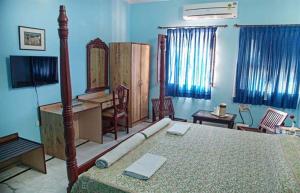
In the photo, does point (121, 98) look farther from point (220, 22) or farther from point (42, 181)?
point (220, 22)

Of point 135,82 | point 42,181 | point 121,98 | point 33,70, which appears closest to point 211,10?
point 135,82

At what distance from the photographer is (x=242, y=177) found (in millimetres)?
1753

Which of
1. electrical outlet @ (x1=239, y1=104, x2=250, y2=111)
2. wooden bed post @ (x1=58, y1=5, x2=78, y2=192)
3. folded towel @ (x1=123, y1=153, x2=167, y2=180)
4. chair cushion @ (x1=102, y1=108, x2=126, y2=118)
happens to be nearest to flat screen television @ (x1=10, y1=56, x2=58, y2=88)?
chair cushion @ (x1=102, y1=108, x2=126, y2=118)

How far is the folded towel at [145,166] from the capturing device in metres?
1.71

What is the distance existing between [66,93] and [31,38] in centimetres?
201

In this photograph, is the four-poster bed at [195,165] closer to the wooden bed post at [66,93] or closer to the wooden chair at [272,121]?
the wooden bed post at [66,93]

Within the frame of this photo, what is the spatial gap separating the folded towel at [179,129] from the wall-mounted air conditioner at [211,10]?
247 centimetres

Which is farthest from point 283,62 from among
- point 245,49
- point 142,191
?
point 142,191

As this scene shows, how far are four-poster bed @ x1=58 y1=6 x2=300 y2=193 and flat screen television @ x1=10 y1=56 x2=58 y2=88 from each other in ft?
5.70

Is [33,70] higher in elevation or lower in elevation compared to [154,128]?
higher

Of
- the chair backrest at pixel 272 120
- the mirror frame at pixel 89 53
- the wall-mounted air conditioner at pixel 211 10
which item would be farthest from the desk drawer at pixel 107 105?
the chair backrest at pixel 272 120

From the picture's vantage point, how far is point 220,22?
171 inches

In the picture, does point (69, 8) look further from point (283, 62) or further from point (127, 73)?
point (283, 62)

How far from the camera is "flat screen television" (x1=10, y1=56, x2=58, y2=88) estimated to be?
2969 mm
